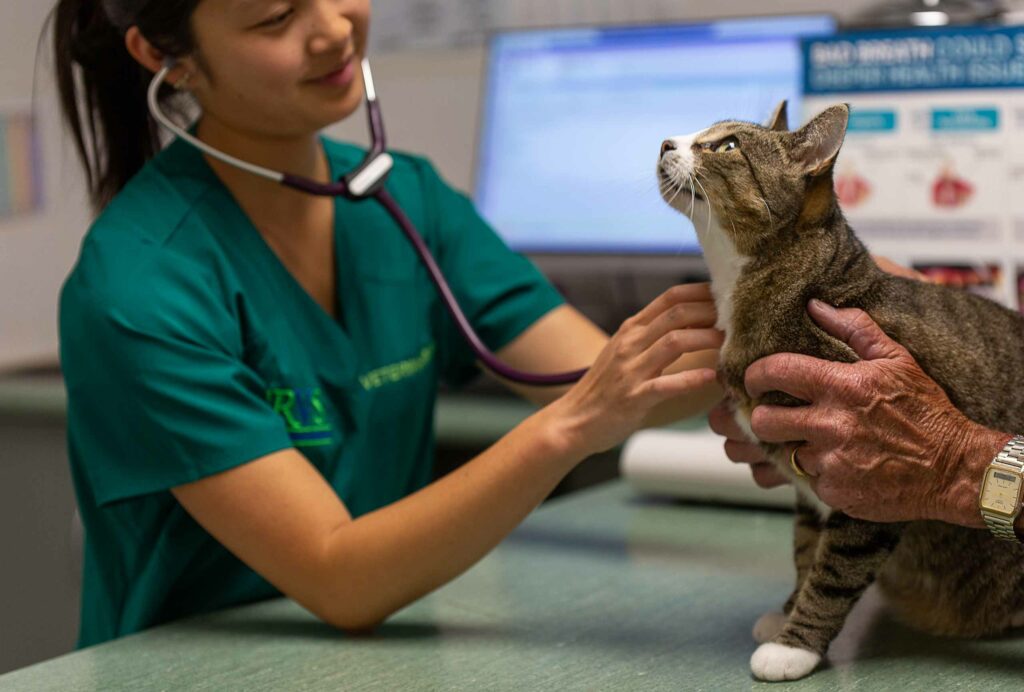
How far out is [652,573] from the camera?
4.30 feet

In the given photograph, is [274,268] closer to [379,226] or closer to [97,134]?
[379,226]

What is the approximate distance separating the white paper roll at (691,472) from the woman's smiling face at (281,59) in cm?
59

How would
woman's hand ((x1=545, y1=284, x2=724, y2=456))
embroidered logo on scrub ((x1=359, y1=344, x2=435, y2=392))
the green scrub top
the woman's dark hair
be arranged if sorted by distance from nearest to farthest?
woman's hand ((x1=545, y1=284, x2=724, y2=456)) → the green scrub top → the woman's dark hair → embroidered logo on scrub ((x1=359, y1=344, x2=435, y2=392))

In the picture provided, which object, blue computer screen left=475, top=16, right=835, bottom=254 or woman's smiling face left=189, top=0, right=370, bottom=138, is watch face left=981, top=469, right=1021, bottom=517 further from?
blue computer screen left=475, top=16, right=835, bottom=254

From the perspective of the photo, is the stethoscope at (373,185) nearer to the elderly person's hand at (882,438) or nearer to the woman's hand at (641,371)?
the woman's hand at (641,371)

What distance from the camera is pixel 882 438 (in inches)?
37.4

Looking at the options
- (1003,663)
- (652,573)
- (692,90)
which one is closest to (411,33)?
(692,90)

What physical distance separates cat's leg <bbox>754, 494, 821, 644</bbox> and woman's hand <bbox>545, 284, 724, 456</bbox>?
0.17m

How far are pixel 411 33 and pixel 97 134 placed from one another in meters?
1.26

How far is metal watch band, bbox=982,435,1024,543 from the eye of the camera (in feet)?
3.05

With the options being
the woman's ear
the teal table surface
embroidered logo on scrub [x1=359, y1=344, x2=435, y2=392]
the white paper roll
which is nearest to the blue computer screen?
the white paper roll

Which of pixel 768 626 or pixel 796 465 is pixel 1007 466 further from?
pixel 768 626

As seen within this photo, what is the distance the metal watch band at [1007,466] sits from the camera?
930 mm

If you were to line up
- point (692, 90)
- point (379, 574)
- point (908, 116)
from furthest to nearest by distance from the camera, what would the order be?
point (692, 90)
point (908, 116)
point (379, 574)
